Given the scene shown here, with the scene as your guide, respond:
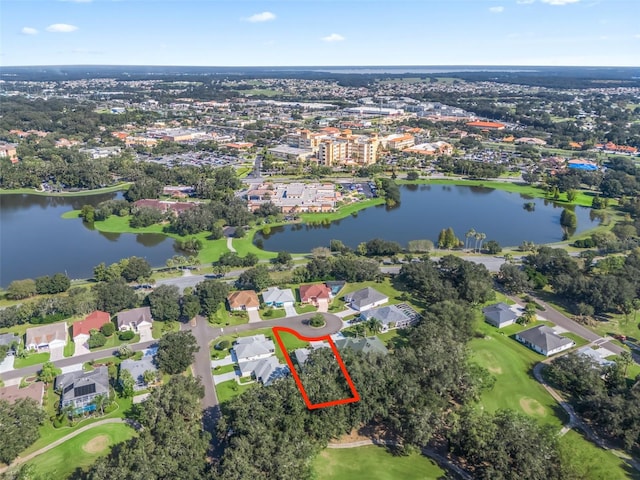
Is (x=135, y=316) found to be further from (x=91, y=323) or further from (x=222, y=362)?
(x=222, y=362)

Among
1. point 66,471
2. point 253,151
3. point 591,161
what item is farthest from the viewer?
point 253,151

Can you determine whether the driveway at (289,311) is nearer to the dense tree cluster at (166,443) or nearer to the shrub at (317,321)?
the shrub at (317,321)

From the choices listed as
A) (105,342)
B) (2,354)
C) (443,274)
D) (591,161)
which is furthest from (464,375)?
(591,161)

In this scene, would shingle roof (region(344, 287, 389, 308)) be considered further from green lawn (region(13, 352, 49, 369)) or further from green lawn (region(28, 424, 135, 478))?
green lawn (region(13, 352, 49, 369))

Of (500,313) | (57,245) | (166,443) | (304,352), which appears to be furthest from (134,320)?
(500,313)

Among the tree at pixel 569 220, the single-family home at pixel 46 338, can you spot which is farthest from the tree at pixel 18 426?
the tree at pixel 569 220

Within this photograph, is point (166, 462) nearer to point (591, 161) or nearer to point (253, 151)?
point (253, 151)
